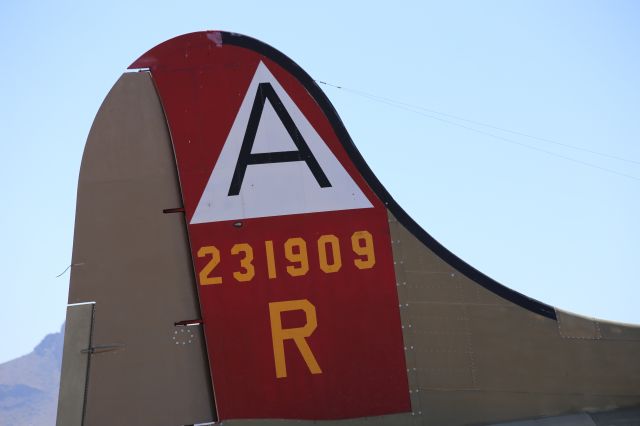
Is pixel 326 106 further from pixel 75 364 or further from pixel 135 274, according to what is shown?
pixel 75 364

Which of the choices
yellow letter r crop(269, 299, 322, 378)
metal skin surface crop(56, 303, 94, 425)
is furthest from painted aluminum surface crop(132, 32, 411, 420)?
metal skin surface crop(56, 303, 94, 425)

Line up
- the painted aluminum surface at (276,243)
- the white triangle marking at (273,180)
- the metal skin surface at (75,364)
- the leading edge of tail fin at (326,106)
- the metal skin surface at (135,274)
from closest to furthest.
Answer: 1. the metal skin surface at (75,364)
2. the metal skin surface at (135,274)
3. the painted aluminum surface at (276,243)
4. the white triangle marking at (273,180)
5. the leading edge of tail fin at (326,106)

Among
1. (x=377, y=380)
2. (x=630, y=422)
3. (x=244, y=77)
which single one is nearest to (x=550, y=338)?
(x=630, y=422)

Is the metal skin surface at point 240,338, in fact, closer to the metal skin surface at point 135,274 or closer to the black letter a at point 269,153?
the metal skin surface at point 135,274

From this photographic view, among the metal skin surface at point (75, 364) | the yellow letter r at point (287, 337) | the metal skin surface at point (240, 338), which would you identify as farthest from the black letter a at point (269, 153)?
the metal skin surface at point (75, 364)

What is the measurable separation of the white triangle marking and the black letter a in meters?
0.03

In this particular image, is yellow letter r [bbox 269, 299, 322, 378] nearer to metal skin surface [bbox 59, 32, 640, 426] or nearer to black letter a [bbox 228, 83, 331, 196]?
metal skin surface [bbox 59, 32, 640, 426]

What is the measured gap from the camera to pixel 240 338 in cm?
781

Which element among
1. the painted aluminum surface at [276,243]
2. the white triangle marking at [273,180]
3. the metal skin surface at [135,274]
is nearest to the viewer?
the metal skin surface at [135,274]

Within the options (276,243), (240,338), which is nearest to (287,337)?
(240,338)

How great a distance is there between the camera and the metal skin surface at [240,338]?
772 centimetres

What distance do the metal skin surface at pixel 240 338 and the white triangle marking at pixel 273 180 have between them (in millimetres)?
129

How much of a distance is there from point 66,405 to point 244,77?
11.3 ft

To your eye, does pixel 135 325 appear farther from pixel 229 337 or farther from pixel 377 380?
pixel 377 380
